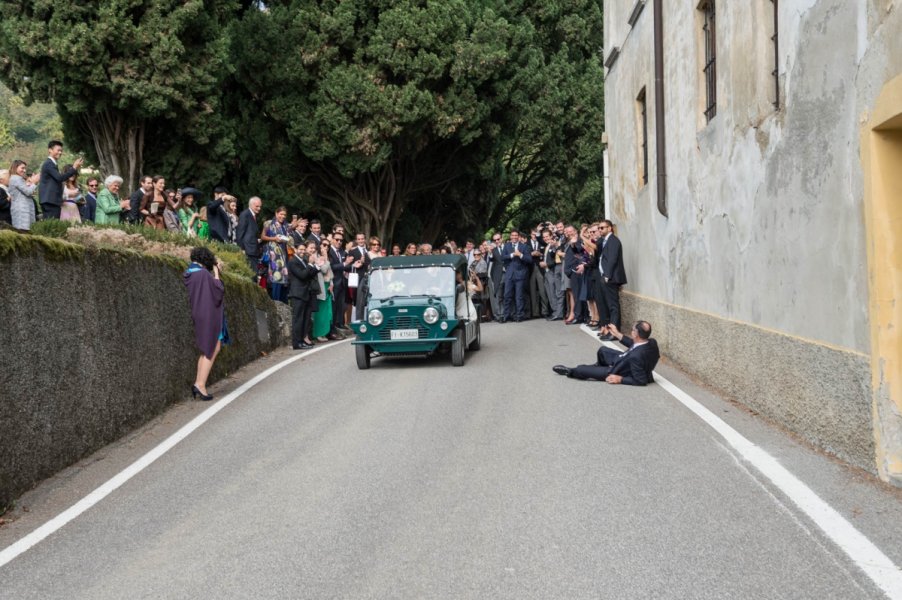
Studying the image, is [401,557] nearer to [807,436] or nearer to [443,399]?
[807,436]

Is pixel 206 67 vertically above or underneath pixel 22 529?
above

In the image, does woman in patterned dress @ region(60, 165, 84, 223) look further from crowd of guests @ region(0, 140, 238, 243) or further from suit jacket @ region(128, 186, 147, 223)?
suit jacket @ region(128, 186, 147, 223)

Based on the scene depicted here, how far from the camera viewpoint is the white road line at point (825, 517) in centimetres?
451

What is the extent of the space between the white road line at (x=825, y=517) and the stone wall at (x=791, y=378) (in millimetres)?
489

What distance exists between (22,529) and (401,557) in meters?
2.52

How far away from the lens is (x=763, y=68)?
9.12 meters

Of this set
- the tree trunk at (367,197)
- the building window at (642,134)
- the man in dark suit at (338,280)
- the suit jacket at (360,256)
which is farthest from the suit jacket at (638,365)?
the tree trunk at (367,197)

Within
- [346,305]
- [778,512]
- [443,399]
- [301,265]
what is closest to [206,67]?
[346,305]

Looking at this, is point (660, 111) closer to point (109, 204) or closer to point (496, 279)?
point (109, 204)

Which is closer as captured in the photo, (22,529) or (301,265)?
(22,529)

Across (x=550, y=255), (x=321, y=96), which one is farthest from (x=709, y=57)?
(x=321, y=96)

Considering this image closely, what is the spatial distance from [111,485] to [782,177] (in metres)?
6.17

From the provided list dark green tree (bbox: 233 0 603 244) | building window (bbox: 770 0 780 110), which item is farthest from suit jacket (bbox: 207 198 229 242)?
building window (bbox: 770 0 780 110)

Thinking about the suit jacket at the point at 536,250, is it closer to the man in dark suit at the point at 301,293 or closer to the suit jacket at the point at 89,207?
the man in dark suit at the point at 301,293
